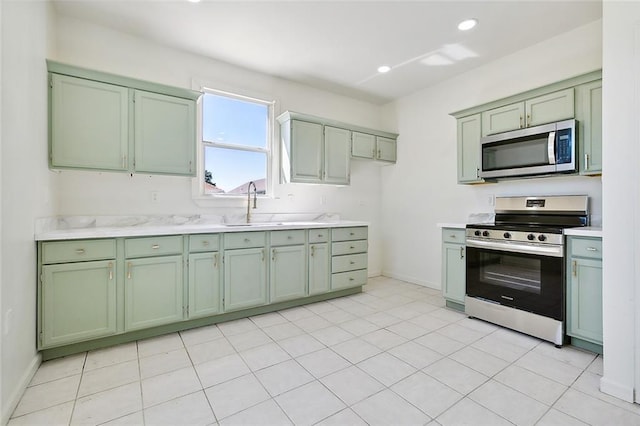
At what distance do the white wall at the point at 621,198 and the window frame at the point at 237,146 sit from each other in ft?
10.2

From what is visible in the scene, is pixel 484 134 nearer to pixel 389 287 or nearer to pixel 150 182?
pixel 389 287

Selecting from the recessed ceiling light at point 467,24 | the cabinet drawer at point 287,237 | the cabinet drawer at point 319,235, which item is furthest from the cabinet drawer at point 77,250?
the recessed ceiling light at point 467,24

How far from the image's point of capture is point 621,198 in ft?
5.93

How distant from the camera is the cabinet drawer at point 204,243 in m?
2.73

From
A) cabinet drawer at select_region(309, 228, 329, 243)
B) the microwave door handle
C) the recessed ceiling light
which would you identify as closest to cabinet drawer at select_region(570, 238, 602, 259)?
the microwave door handle

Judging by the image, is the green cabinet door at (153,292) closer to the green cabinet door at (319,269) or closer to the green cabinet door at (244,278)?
the green cabinet door at (244,278)

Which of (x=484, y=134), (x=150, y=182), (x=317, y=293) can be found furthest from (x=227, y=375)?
(x=484, y=134)

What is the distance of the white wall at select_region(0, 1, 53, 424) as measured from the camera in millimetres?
1605

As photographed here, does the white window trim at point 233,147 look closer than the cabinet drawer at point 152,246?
No

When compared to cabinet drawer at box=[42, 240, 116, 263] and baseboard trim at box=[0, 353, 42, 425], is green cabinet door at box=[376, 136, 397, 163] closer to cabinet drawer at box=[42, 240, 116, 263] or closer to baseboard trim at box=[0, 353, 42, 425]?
cabinet drawer at box=[42, 240, 116, 263]

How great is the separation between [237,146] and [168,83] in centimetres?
94

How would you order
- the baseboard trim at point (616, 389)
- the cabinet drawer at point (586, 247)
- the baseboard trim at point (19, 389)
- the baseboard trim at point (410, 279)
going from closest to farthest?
the baseboard trim at point (19, 389) < the baseboard trim at point (616, 389) < the cabinet drawer at point (586, 247) < the baseboard trim at point (410, 279)

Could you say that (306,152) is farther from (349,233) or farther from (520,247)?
(520,247)

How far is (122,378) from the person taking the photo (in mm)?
1992
